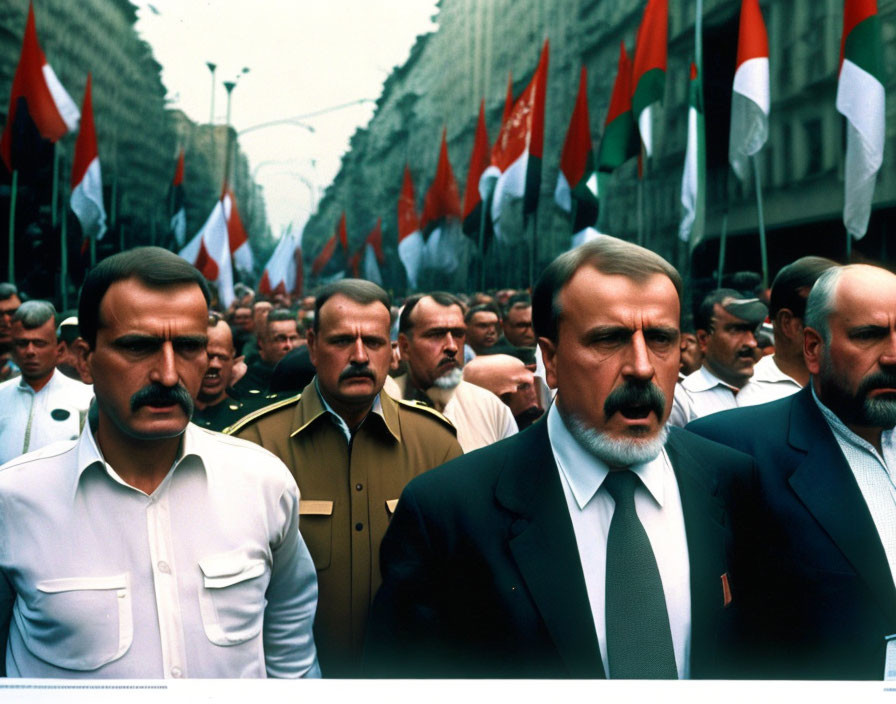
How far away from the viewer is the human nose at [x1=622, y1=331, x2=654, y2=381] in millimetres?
1827

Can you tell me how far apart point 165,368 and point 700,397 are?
10.3ft

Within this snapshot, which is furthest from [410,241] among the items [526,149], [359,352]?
[359,352]

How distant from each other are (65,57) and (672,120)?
53.7 ft

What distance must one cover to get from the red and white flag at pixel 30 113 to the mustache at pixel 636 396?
1036cm

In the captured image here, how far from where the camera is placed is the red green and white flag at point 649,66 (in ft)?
28.8

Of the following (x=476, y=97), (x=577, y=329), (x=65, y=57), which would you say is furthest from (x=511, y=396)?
(x=476, y=97)

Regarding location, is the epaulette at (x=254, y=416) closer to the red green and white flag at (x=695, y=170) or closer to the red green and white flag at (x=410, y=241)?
the red green and white flag at (x=695, y=170)

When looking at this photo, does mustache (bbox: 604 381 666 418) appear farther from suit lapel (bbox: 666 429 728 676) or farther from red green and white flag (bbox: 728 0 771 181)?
red green and white flag (bbox: 728 0 771 181)

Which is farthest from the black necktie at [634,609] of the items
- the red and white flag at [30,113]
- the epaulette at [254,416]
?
the red and white flag at [30,113]

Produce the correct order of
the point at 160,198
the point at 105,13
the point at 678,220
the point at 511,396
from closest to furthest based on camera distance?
the point at 511,396, the point at 678,220, the point at 105,13, the point at 160,198

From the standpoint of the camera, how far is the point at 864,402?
239 centimetres

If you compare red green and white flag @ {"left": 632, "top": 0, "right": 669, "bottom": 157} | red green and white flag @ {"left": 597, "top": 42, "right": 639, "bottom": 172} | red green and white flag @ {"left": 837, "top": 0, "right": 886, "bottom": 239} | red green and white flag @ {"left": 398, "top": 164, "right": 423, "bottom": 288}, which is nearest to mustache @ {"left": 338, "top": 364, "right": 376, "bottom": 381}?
red green and white flag @ {"left": 837, "top": 0, "right": 886, "bottom": 239}

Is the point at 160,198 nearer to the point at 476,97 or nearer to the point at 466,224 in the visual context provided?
the point at 476,97

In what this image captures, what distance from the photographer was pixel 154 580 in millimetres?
1960
